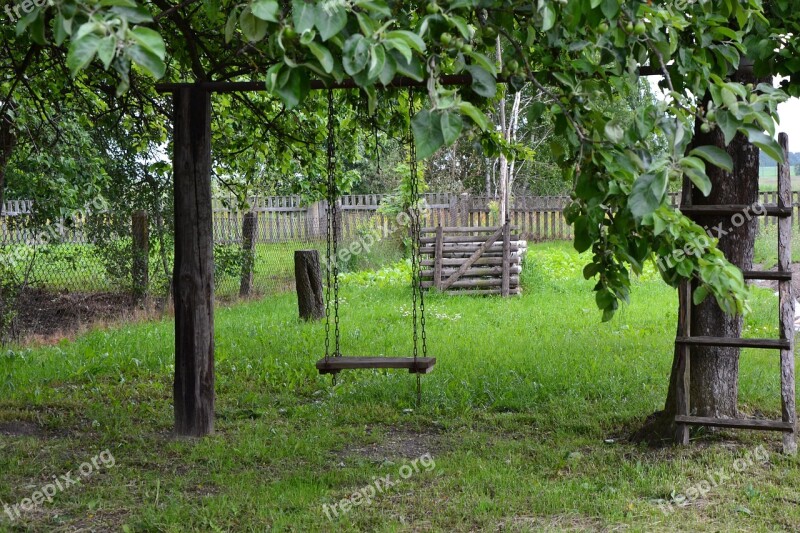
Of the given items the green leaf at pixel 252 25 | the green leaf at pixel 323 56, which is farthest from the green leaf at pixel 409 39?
the green leaf at pixel 252 25

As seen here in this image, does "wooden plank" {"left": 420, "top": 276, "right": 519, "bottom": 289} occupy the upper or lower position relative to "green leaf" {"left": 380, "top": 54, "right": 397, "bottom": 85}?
lower

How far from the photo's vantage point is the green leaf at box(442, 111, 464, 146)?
8.01 ft

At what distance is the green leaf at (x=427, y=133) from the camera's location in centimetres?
245

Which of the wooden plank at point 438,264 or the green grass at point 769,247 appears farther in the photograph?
the green grass at point 769,247

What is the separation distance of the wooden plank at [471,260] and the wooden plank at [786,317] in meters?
8.49

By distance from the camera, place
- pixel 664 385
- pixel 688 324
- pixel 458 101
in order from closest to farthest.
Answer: pixel 458 101, pixel 688 324, pixel 664 385

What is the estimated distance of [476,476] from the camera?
5371 millimetres

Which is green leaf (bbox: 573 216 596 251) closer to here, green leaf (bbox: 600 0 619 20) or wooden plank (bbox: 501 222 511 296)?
green leaf (bbox: 600 0 619 20)

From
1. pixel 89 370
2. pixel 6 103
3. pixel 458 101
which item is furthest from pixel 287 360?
pixel 458 101

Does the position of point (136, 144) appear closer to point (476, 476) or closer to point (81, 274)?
point (81, 274)

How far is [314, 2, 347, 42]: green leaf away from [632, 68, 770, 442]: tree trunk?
396cm

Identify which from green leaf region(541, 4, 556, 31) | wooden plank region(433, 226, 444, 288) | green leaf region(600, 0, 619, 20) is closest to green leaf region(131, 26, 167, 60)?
green leaf region(541, 4, 556, 31)

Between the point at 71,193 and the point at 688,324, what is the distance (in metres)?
7.40

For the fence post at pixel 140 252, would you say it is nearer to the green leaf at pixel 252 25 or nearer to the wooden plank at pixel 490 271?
the wooden plank at pixel 490 271
